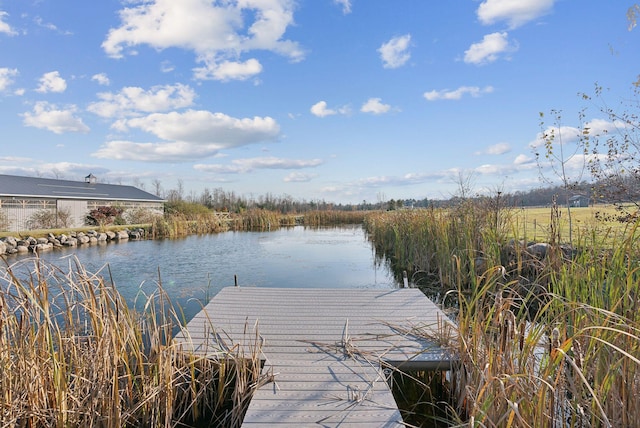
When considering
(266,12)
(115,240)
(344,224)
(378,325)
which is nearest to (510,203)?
(378,325)

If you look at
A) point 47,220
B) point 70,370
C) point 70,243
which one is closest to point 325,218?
point 70,243


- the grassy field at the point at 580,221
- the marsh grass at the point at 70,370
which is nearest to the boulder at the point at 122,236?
the marsh grass at the point at 70,370

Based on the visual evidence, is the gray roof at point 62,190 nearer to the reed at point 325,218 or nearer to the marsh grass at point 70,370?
the reed at point 325,218

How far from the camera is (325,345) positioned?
2.73m

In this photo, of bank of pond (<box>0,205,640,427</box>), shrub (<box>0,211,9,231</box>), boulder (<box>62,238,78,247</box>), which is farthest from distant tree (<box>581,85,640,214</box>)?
shrub (<box>0,211,9,231</box>)

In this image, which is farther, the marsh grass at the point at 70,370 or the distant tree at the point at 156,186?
the distant tree at the point at 156,186

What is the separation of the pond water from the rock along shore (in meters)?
0.70

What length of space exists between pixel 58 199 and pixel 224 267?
1589 centimetres

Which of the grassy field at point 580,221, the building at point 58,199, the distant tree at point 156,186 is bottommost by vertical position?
the grassy field at point 580,221

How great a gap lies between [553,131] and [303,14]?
6.43 m

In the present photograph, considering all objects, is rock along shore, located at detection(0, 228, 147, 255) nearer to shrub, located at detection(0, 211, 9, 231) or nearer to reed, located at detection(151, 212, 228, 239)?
reed, located at detection(151, 212, 228, 239)

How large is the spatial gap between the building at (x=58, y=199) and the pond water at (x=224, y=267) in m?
7.53

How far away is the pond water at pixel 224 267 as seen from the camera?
593 centimetres

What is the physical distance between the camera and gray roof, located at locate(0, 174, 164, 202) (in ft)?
55.3
